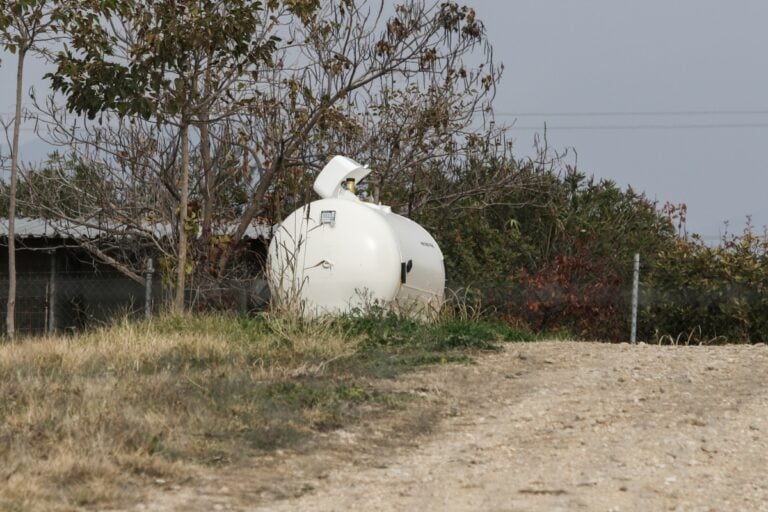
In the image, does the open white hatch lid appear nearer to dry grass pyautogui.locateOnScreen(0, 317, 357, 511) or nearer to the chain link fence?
dry grass pyautogui.locateOnScreen(0, 317, 357, 511)

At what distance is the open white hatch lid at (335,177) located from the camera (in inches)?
524

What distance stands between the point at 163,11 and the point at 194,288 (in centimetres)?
379

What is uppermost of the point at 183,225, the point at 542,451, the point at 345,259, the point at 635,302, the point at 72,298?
the point at 183,225

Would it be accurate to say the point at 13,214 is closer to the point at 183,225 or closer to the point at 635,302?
the point at 183,225

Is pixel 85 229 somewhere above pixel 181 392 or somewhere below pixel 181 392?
above

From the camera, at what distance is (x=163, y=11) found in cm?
1295

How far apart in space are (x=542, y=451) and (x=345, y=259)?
5.96 meters

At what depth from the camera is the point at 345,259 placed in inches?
489

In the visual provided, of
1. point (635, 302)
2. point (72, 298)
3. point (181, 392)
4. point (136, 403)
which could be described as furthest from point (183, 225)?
point (72, 298)

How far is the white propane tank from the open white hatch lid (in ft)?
0.94

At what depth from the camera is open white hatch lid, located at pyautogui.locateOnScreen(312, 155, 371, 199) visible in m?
13.3

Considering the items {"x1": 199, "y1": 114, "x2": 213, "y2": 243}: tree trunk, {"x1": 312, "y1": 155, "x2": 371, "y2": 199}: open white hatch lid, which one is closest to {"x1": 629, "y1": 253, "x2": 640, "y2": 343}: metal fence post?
{"x1": 312, "y1": 155, "x2": 371, "y2": 199}: open white hatch lid

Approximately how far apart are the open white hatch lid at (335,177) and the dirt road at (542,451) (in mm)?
4000

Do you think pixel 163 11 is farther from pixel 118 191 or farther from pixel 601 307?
pixel 601 307
